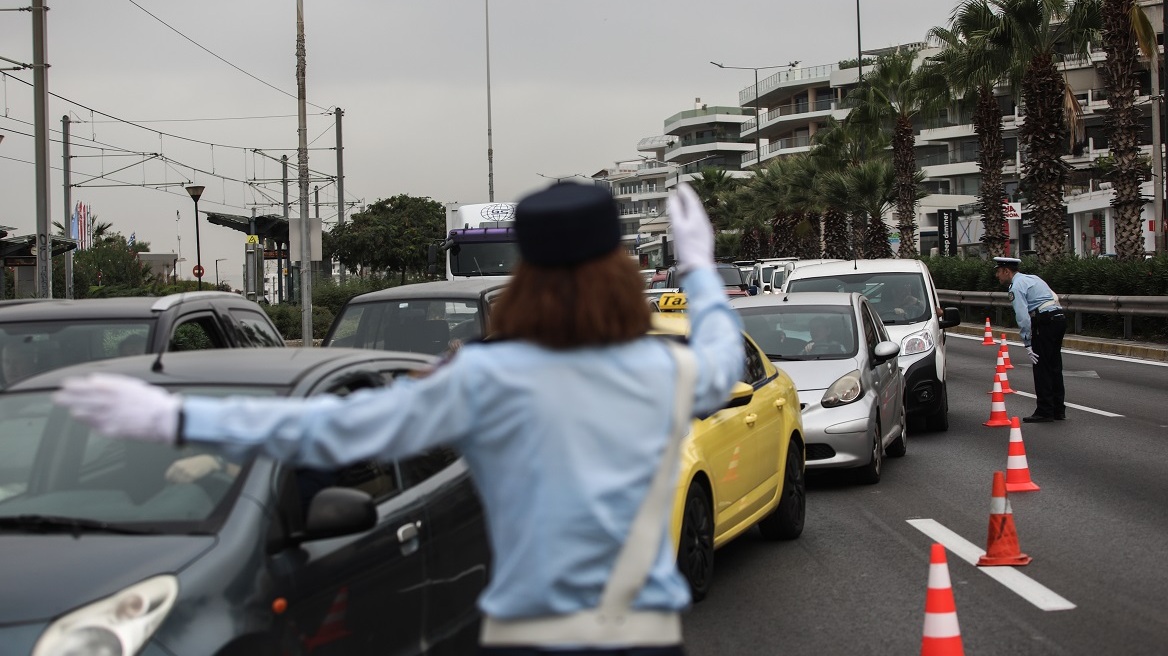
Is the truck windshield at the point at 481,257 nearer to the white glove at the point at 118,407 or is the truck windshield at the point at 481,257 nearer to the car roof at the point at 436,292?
the car roof at the point at 436,292

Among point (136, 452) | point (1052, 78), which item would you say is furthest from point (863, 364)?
point (1052, 78)

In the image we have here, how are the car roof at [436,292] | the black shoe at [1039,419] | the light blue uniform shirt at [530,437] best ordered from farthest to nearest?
1. the black shoe at [1039,419]
2. the car roof at [436,292]
3. the light blue uniform shirt at [530,437]

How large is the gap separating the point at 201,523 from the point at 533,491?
165cm

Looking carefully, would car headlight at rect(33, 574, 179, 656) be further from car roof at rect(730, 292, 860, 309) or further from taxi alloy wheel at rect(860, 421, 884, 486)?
car roof at rect(730, 292, 860, 309)

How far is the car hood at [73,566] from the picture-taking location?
11.4 ft

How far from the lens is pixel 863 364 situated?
11.5 metres

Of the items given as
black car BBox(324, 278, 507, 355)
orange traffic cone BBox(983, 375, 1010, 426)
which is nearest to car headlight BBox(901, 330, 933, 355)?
orange traffic cone BBox(983, 375, 1010, 426)

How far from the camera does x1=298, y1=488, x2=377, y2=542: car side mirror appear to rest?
12.5ft

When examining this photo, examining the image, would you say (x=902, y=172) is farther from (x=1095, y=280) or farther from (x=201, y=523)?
(x=201, y=523)

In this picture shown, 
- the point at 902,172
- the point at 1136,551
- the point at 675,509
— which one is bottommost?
the point at 1136,551

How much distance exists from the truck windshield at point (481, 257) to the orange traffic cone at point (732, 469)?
15.8 meters

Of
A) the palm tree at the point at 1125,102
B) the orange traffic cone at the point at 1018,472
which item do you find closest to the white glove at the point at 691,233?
the orange traffic cone at the point at 1018,472

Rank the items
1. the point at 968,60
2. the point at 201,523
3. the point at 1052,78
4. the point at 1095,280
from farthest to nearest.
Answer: the point at 968,60 → the point at 1052,78 → the point at 1095,280 → the point at 201,523

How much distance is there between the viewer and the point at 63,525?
13.1 feet
